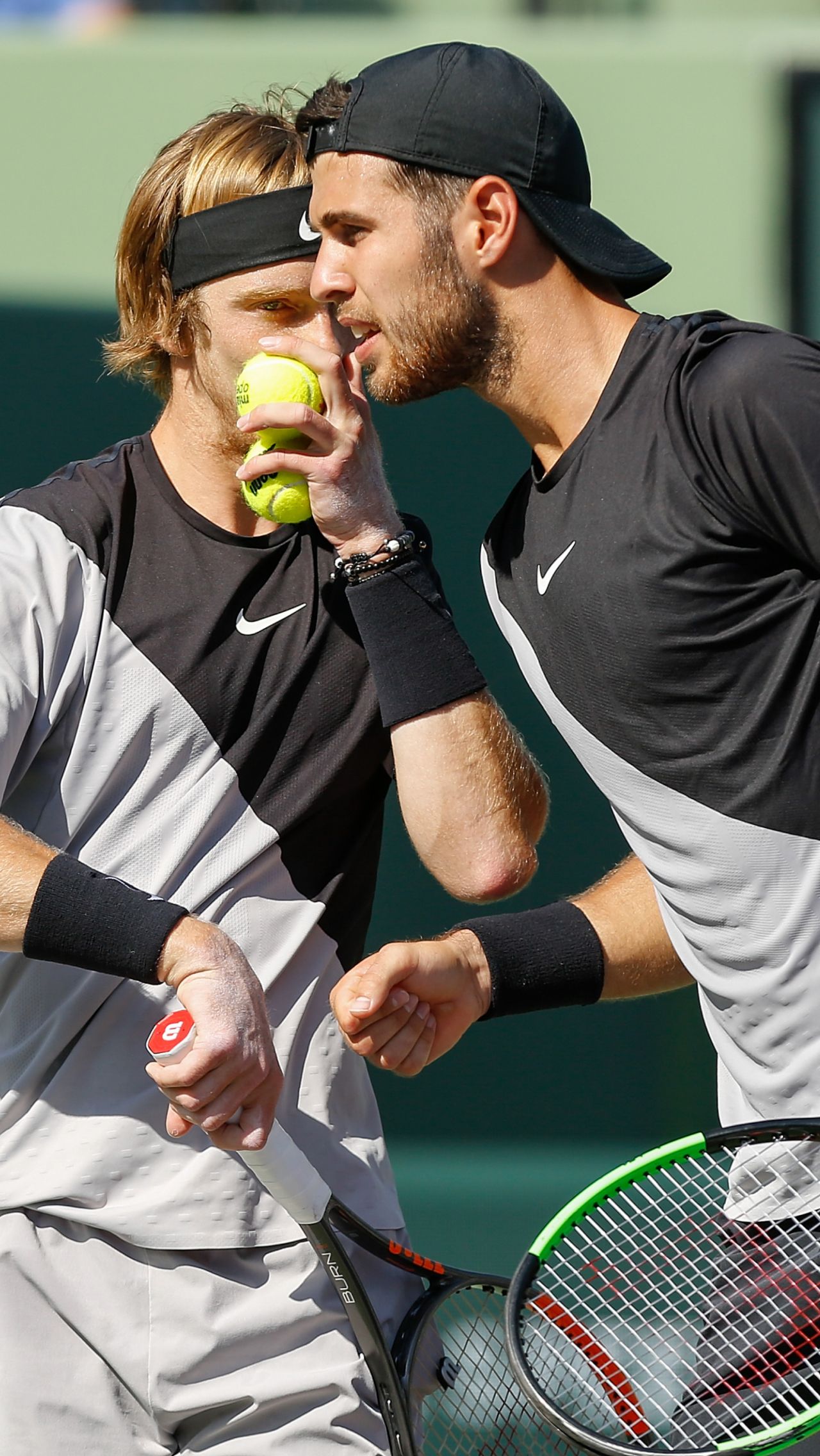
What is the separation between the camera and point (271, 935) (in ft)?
7.80

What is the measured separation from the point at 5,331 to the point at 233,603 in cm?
214

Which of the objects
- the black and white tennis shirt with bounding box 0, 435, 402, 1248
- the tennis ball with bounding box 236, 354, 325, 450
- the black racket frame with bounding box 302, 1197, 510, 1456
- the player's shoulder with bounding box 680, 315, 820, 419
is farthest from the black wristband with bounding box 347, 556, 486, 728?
the black racket frame with bounding box 302, 1197, 510, 1456

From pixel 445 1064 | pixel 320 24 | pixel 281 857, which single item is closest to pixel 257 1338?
pixel 281 857

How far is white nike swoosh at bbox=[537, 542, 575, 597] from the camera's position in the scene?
2127mm

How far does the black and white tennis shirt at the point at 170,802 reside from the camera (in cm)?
228

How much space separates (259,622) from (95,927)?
0.57m

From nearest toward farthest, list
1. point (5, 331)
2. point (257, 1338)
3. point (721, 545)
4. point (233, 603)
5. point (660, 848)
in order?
point (721, 545)
point (660, 848)
point (257, 1338)
point (233, 603)
point (5, 331)

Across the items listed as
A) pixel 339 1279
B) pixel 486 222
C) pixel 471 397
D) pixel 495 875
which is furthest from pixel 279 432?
pixel 471 397

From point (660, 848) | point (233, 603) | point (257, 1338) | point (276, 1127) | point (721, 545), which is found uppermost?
point (721, 545)

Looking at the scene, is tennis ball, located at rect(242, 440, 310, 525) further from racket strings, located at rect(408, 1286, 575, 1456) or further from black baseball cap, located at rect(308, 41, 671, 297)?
racket strings, located at rect(408, 1286, 575, 1456)

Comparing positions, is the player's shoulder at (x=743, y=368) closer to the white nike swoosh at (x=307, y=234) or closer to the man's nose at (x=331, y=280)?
the man's nose at (x=331, y=280)

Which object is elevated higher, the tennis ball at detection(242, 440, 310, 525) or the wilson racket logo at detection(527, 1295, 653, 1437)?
the tennis ball at detection(242, 440, 310, 525)

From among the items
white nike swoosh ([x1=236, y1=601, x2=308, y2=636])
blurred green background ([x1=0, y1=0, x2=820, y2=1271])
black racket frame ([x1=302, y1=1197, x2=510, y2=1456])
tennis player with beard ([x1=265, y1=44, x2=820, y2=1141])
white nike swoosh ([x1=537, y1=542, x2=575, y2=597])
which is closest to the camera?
tennis player with beard ([x1=265, y1=44, x2=820, y2=1141])

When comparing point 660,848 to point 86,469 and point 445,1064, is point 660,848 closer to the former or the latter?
point 86,469
